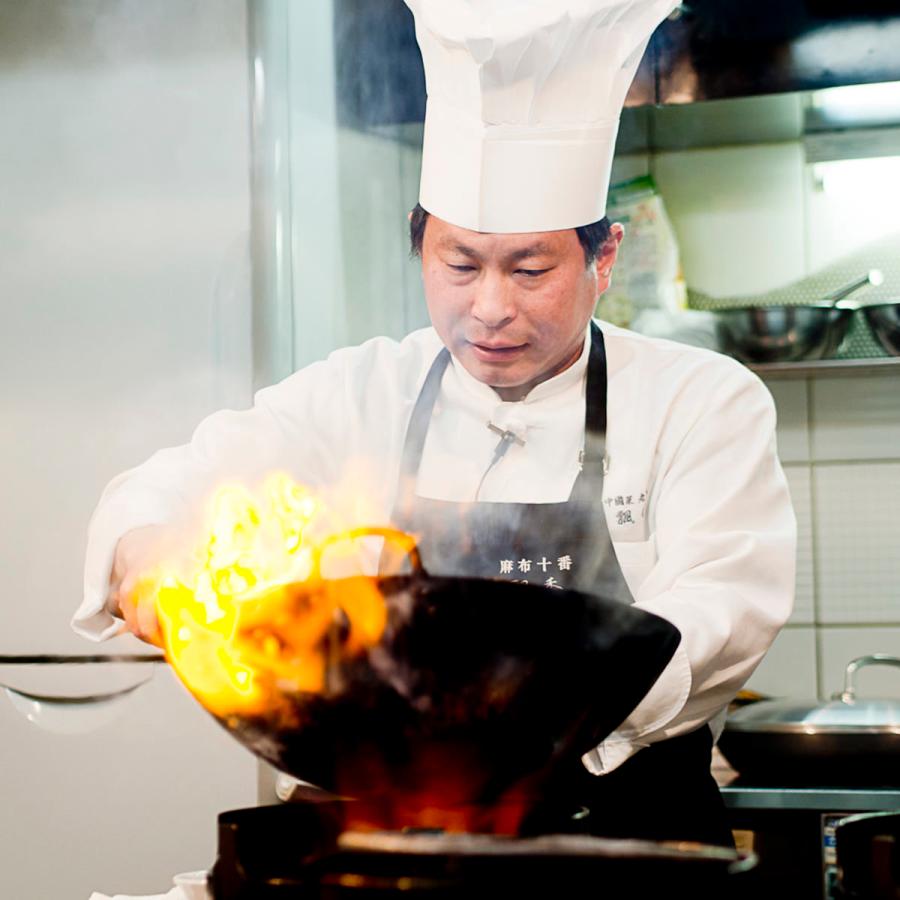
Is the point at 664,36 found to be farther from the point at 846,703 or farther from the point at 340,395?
the point at 846,703

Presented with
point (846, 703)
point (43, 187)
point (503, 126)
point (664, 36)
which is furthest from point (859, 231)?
point (43, 187)

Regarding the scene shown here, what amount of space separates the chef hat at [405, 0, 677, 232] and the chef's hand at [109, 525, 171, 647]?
0.58 m

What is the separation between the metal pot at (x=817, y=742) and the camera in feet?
6.05

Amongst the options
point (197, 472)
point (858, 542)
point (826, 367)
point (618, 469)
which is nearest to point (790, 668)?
point (858, 542)

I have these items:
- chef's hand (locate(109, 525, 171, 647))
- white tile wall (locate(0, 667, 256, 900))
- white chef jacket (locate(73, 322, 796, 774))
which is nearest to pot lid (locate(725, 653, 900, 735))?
white chef jacket (locate(73, 322, 796, 774))

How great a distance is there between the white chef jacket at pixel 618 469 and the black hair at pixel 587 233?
0.42 ft

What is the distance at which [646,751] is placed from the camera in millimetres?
1469

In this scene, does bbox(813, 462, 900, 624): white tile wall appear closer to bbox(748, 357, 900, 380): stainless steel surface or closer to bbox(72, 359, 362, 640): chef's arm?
bbox(748, 357, 900, 380): stainless steel surface

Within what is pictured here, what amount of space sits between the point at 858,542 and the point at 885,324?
413 millimetres

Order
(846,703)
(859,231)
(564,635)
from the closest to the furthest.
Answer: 1. (564,635)
2. (846,703)
3. (859,231)

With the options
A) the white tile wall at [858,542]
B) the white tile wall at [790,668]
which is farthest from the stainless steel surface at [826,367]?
the white tile wall at [790,668]

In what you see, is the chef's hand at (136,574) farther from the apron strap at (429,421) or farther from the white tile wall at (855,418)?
the white tile wall at (855,418)

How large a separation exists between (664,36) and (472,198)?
2.27 feet

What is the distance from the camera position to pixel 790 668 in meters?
2.38
